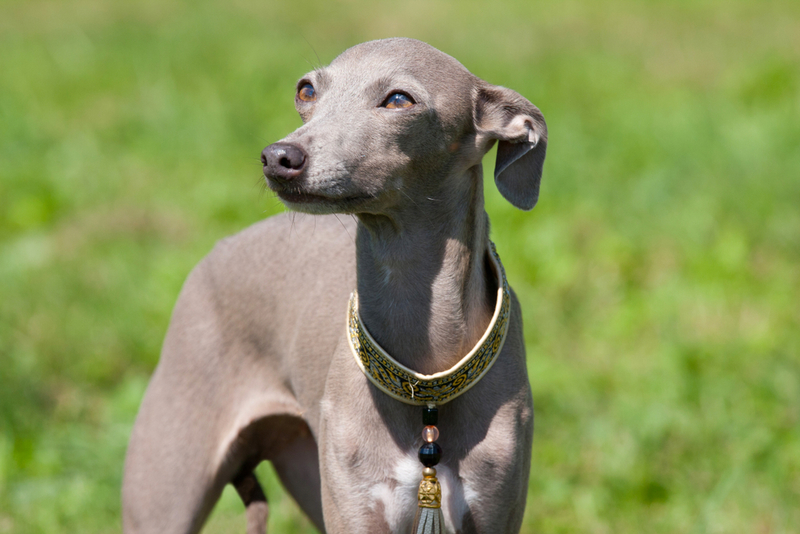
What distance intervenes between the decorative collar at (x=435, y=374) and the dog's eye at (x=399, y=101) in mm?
607

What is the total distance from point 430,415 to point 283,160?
0.85 metres

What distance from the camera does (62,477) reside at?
4.30 metres

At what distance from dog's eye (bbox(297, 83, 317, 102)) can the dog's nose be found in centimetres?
42

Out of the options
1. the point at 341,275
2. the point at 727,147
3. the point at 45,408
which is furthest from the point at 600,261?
the point at 45,408

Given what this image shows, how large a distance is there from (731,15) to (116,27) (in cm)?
776

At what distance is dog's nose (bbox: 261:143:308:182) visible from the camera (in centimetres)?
218

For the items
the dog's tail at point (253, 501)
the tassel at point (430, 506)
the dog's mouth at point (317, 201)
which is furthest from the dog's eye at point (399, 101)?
the dog's tail at point (253, 501)

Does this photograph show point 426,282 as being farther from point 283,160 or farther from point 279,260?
point 279,260

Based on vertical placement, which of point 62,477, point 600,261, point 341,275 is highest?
point 341,275

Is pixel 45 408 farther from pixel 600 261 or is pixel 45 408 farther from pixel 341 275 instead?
pixel 600 261

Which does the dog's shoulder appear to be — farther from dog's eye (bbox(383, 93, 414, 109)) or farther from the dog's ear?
dog's eye (bbox(383, 93, 414, 109))

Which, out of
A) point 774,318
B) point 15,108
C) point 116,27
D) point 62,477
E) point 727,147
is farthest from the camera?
point 116,27

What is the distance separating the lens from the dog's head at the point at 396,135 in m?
2.26

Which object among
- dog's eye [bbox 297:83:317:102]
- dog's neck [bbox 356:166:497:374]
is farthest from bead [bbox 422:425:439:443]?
dog's eye [bbox 297:83:317:102]
